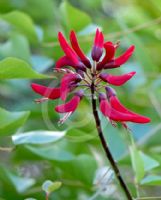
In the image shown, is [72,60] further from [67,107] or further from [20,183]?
[20,183]

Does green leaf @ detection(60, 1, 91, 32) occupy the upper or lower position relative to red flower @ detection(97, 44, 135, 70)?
upper

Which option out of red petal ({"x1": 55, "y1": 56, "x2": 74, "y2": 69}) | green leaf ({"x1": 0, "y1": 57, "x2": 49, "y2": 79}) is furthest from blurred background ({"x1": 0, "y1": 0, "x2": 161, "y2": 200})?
red petal ({"x1": 55, "y1": 56, "x2": 74, "y2": 69})

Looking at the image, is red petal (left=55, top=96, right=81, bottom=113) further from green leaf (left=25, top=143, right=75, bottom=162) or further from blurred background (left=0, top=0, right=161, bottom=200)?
green leaf (left=25, top=143, right=75, bottom=162)

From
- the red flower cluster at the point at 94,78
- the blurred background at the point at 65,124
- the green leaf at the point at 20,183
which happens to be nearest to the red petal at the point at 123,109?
the red flower cluster at the point at 94,78

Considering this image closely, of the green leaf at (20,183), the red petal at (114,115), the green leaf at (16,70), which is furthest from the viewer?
the green leaf at (20,183)

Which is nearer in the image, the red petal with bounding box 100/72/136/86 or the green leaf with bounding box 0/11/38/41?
the red petal with bounding box 100/72/136/86

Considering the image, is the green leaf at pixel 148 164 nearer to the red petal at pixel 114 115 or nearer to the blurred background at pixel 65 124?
the blurred background at pixel 65 124

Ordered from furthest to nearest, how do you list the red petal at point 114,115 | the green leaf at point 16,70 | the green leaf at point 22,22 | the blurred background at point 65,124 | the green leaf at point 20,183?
1. the green leaf at point 22,22
2. the green leaf at point 20,183
3. the blurred background at point 65,124
4. the green leaf at point 16,70
5. the red petal at point 114,115
